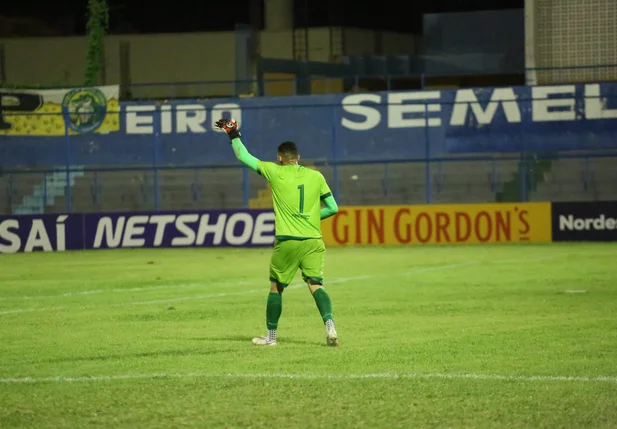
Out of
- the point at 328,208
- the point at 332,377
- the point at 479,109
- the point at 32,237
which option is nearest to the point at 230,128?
the point at 328,208

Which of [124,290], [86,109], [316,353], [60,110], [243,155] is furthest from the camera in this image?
[60,110]

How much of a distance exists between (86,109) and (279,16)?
1706 cm

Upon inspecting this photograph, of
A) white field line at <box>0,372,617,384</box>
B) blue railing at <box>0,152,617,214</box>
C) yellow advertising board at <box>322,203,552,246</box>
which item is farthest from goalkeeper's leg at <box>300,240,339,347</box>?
blue railing at <box>0,152,617,214</box>

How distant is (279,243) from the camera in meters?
12.6

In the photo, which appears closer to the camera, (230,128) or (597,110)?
(230,128)

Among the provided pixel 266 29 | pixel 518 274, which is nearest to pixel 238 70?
pixel 266 29

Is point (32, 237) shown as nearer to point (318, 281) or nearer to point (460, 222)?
point (460, 222)

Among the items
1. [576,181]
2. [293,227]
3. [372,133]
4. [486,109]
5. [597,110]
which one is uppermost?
[486,109]

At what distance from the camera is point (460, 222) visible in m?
34.3

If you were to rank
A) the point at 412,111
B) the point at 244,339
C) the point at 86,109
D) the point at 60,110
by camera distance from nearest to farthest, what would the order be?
the point at 244,339, the point at 86,109, the point at 412,111, the point at 60,110

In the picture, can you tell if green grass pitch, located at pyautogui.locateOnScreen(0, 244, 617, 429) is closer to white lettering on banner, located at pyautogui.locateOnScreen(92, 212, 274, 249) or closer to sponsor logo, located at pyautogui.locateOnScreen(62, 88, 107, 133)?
white lettering on banner, located at pyautogui.locateOnScreen(92, 212, 274, 249)

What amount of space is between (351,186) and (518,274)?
52.9 feet

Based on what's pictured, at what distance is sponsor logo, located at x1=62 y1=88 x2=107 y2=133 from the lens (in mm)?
39406

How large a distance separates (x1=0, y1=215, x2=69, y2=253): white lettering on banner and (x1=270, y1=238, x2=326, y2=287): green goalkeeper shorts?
22.9 metres
